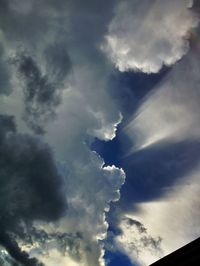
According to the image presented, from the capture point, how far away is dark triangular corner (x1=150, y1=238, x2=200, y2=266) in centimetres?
2595

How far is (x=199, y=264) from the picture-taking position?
25.5 m

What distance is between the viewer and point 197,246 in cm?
2623

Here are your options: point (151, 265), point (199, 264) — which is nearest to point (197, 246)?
point (199, 264)

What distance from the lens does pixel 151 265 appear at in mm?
28969

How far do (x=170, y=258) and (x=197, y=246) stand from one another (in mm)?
2295

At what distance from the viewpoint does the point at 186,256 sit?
86.8 feet

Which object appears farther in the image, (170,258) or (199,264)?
(170,258)

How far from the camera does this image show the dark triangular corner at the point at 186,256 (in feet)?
85.1

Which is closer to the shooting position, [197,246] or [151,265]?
[197,246]

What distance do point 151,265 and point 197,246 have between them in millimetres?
4423

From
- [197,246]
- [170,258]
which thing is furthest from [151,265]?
[197,246]

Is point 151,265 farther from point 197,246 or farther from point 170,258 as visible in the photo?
point 197,246

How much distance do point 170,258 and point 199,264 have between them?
7.96 feet

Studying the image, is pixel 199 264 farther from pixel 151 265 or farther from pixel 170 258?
pixel 151 265
